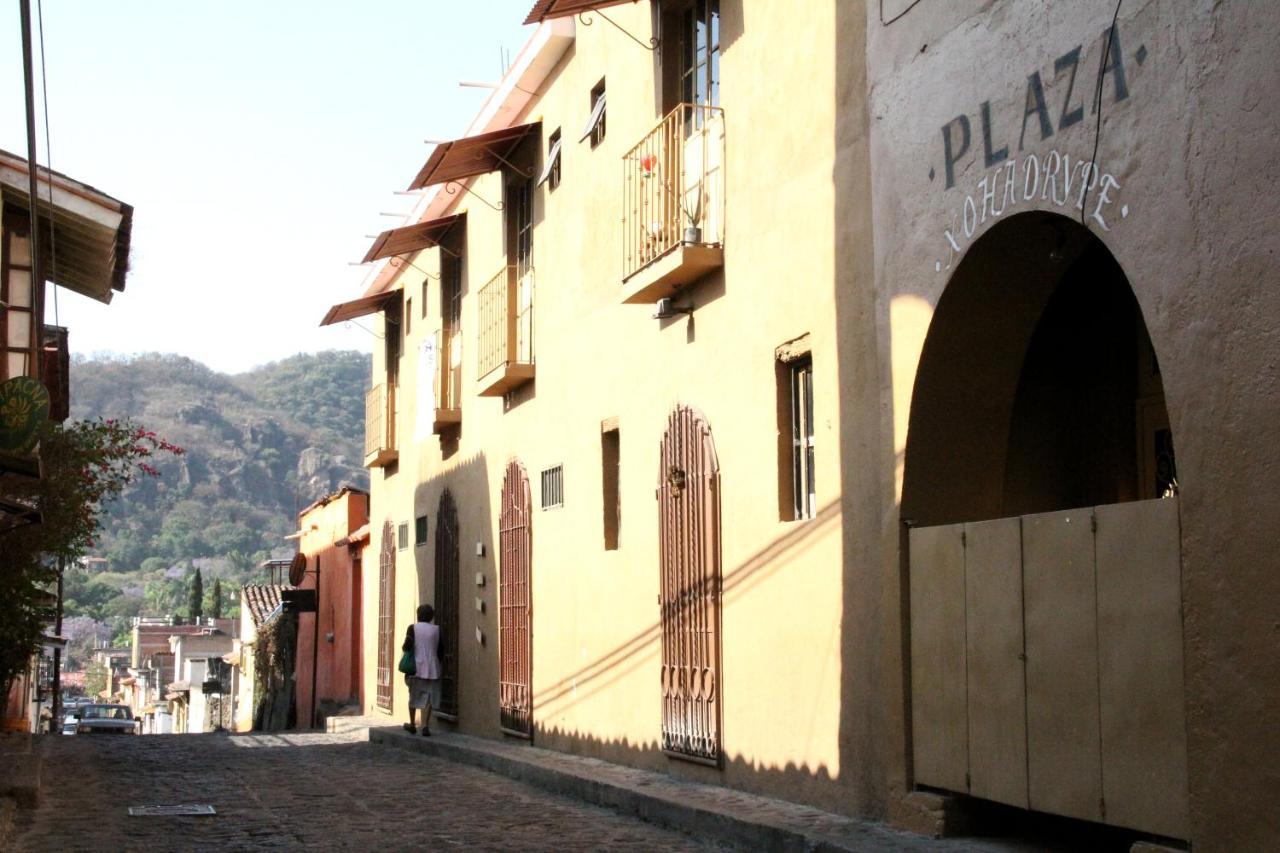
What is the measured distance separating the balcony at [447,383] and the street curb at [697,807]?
19.1ft

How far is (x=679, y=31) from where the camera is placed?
520 inches

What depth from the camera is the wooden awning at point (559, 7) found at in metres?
12.8

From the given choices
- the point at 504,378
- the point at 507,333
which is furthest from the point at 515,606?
the point at 507,333

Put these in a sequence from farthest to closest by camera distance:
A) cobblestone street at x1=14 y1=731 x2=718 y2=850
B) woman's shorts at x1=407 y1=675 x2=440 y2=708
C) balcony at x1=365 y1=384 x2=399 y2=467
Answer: balcony at x1=365 y1=384 x2=399 y2=467, woman's shorts at x1=407 y1=675 x2=440 y2=708, cobblestone street at x1=14 y1=731 x2=718 y2=850

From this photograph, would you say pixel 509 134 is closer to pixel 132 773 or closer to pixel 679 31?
pixel 679 31

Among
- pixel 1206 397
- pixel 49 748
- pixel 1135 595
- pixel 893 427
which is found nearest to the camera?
pixel 1206 397

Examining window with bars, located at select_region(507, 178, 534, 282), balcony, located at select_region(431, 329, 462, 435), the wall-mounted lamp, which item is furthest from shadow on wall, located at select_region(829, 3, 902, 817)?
balcony, located at select_region(431, 329, 462, 435)

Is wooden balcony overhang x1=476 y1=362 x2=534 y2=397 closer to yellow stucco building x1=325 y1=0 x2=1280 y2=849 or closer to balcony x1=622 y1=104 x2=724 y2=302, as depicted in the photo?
yellow stucco building x1=325 y1=0 x2=1280 y2=849

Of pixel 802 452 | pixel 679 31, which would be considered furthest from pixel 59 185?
pixel 802 452

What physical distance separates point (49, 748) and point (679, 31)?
11642 mm

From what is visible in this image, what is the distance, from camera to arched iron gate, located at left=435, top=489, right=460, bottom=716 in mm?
20031

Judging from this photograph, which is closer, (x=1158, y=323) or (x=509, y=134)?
(x=1158, y=323)

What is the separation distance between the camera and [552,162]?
16.4 metres

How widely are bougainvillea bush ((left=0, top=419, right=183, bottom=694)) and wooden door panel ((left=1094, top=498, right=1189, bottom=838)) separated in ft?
30.9
